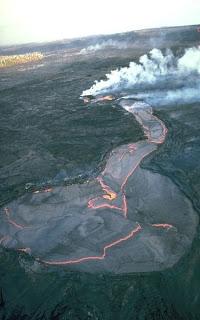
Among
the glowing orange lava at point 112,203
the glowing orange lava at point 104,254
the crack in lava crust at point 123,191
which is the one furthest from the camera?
the crack in lava crust at point 123,191

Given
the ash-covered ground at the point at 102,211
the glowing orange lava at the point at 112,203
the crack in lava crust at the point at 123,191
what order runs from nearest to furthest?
the ash-covered ground at the point at 102,211, the glowing orange lava at the point at 112,203, the crack in lava crust at the point at 123,191

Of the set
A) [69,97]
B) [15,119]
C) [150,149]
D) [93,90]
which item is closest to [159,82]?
[93,90]

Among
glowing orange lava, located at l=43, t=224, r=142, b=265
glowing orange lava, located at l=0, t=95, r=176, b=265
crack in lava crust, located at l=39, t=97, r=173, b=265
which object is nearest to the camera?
glowing orange lava, located at l=43, t=224, r=142, b=265

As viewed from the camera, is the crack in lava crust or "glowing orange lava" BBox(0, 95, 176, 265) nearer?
"glowing orange lava" BBox(0, 95, 176, 265)

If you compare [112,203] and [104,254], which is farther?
[112,203]

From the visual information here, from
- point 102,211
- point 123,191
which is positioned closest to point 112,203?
point 102,211

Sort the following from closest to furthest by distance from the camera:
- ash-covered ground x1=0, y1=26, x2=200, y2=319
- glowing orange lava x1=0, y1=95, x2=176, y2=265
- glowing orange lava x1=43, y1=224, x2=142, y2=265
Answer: ash-covered ground x1=0, y1=26, x2=200, y2=319
glowing orange lava x1=43, y1=224, x2=142, y2=265
glowing orange lava x1=0, y1=95, x2=176, y2=265

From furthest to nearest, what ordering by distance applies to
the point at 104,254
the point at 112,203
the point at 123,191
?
the point at 123,191 < the point at 112,203 < the point at 104,254

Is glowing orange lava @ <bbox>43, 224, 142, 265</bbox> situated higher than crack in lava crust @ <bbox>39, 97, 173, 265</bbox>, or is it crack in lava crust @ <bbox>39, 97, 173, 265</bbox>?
crack in lava crust @ <bbox>39, 97, 173, 265</bbox>

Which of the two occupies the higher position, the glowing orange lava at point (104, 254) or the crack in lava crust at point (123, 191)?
the crack in lava crust at point (123, 191)

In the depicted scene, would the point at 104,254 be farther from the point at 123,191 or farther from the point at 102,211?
the point at 123,191
